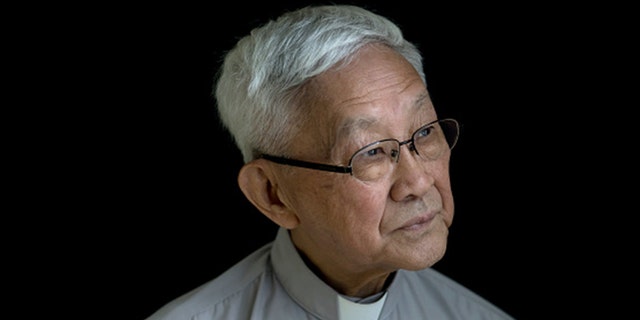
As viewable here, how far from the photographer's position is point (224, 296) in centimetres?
286

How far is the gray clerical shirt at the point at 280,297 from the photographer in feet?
9.12

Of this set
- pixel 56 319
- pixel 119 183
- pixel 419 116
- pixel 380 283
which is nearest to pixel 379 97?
pixel 419 116

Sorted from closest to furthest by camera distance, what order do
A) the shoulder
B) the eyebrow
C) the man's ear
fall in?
the eyebrow → the man's ear → the shoulder

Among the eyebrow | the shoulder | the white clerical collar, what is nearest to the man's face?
the eyebrow

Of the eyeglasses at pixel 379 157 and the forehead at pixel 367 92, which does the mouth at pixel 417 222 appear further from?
the forehead at pixel 367 92

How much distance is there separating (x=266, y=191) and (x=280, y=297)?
348 millimetres

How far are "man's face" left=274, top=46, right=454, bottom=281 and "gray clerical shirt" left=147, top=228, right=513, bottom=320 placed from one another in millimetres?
236

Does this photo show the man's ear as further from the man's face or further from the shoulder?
the shoulder

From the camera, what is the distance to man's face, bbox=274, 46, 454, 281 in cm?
248

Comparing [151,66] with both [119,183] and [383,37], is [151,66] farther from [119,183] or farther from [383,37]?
[383,37]

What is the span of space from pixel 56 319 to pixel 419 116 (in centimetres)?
171

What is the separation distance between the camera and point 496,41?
3.38 meters

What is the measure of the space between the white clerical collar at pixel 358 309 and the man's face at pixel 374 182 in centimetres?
20

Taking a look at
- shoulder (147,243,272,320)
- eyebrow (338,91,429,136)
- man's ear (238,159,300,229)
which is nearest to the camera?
eyebrow (338,91,429,136)
